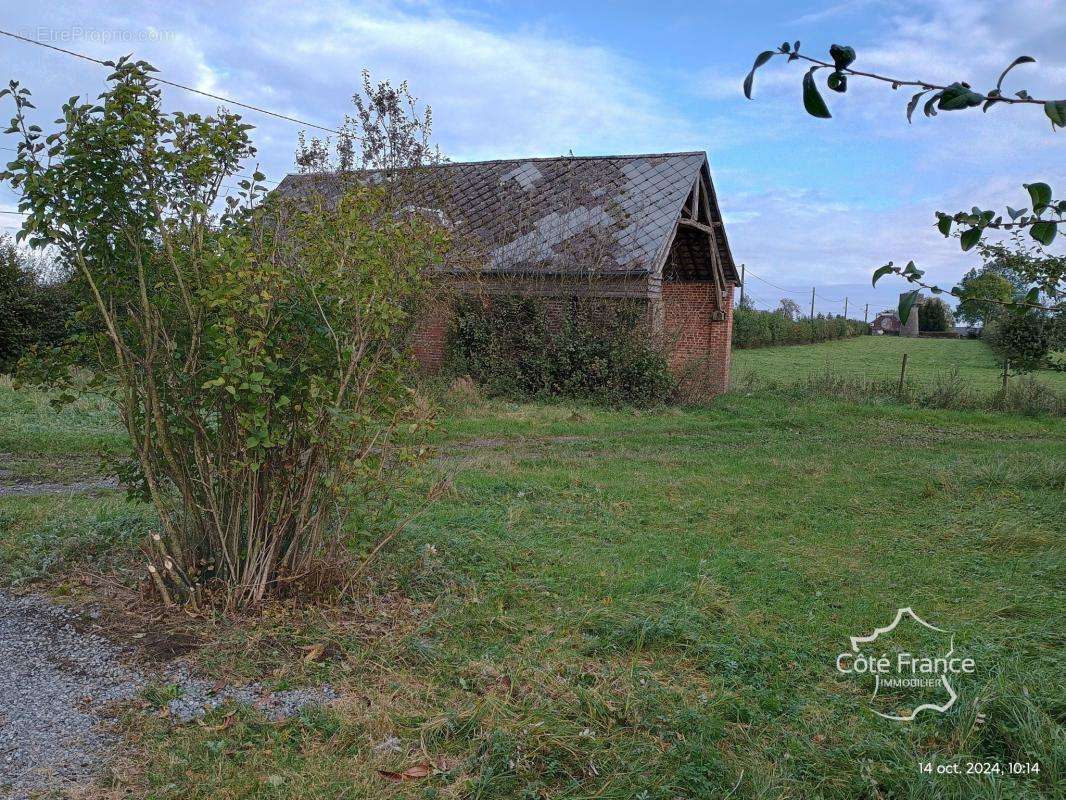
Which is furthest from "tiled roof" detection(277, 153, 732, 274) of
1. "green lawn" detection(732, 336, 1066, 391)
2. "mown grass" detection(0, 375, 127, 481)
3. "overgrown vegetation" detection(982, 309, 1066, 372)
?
"overgrown vegetation" detection(982, 309, 1066, 372)

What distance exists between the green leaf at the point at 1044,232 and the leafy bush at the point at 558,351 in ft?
47.8

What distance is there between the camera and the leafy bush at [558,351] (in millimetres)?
16375

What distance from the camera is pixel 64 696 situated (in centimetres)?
355

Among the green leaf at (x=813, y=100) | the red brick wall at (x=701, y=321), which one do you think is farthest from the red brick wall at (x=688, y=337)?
the green leaf at (x=813, y=100)

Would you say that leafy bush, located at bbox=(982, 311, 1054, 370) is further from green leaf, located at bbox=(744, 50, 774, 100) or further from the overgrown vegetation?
green leaf, located at bbox=(744, 50, 774, 100)

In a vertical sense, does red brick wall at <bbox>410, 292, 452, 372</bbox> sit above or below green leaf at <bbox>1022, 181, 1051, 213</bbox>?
below

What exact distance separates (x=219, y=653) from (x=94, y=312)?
6.31 feet

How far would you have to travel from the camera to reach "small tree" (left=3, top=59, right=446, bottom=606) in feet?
13.4

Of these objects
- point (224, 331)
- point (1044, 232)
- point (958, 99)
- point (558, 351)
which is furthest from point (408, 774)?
point (558, 351)

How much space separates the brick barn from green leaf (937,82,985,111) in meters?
14.6

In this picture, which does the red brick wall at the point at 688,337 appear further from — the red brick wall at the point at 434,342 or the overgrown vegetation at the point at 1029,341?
the overgrown vegetation at the point at 1029,341

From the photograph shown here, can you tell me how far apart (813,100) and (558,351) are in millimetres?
15492

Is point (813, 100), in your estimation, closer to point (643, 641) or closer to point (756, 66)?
point (756, 66)

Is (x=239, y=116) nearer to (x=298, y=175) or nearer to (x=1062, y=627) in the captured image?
(x=1062, y=627)
